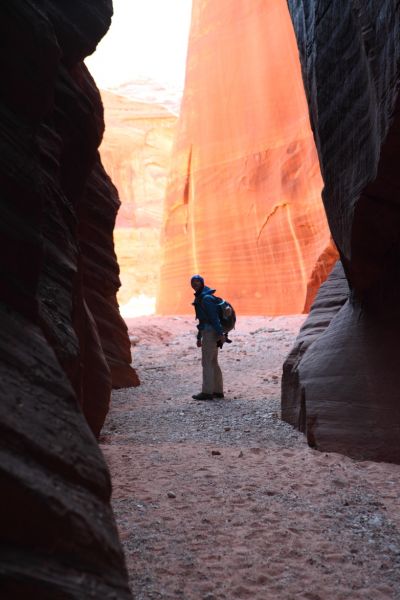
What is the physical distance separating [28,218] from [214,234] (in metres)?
21.6

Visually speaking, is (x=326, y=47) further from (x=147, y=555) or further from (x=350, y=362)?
(x=147, y=555)

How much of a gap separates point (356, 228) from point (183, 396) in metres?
4.38

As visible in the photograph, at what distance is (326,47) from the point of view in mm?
4770

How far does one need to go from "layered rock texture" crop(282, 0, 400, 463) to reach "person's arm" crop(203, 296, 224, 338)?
212 centimetres

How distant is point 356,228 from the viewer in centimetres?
465

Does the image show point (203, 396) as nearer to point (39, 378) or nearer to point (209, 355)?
point (209, 355)

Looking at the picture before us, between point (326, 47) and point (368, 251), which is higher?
point (326, 47)

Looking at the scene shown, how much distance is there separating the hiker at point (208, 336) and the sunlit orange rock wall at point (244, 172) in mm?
12209

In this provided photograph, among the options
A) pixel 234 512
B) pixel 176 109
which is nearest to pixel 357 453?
pixel 234 512

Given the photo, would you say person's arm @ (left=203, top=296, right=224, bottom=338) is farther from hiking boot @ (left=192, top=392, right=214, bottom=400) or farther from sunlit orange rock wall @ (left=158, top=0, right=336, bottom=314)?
sunlit orange rock wall @ (left=158, top=0, right=336, bottom=314)

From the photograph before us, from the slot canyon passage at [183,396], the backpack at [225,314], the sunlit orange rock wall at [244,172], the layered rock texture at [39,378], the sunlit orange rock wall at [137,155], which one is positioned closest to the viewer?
the layered rock texture at [39,378]

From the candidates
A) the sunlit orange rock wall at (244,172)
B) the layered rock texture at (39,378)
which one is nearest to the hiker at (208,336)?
the layered rock texture at (39,378)

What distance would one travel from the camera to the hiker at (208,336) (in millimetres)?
7754

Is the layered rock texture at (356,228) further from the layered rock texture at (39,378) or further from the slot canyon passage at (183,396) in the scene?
the layered rock texture at (39,378)
